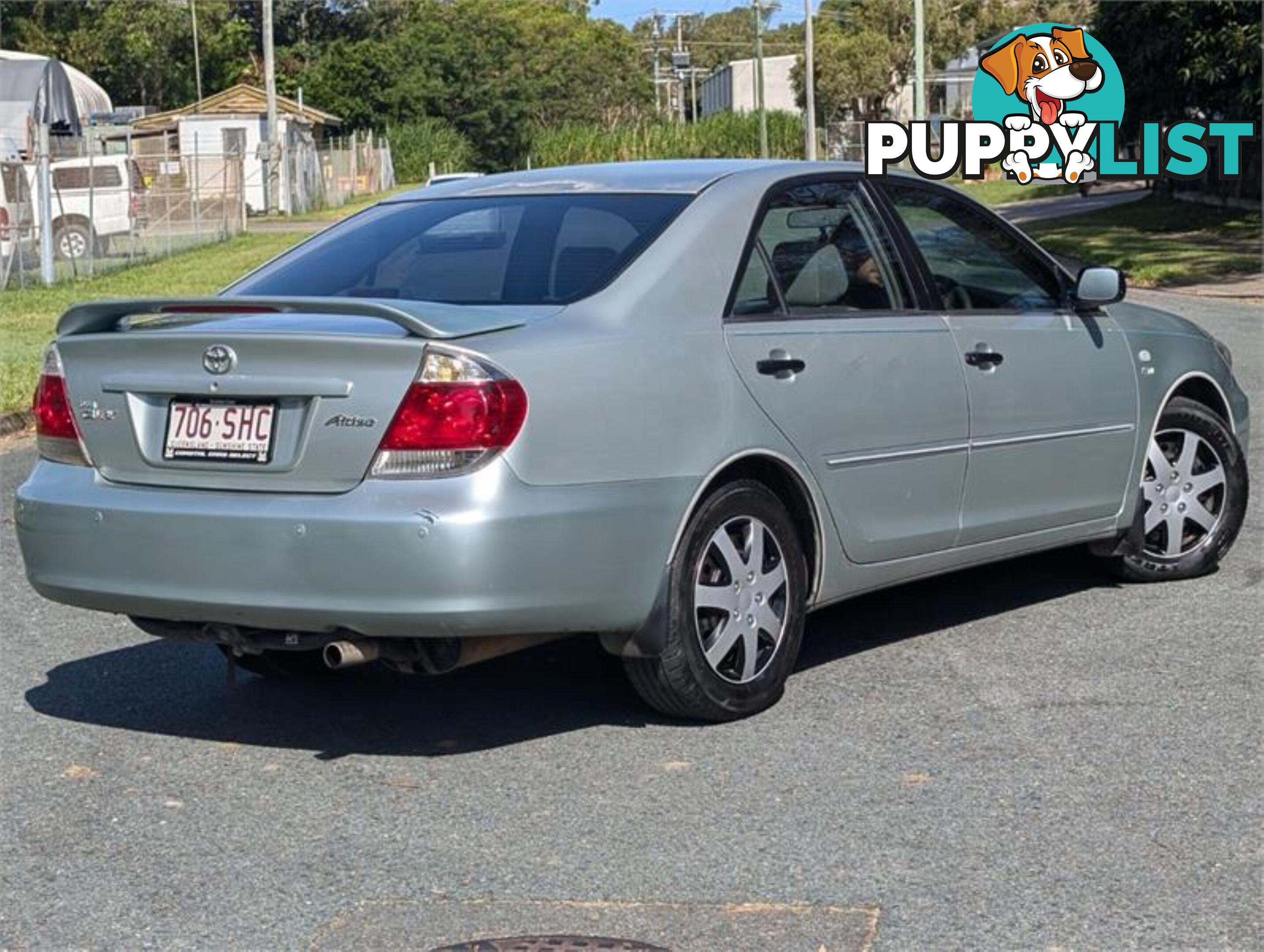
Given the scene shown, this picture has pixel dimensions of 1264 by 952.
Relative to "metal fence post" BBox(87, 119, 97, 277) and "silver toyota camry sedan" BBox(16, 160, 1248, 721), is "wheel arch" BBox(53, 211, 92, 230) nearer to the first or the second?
"metal fence post" BBox(87, 119, 97, 277)

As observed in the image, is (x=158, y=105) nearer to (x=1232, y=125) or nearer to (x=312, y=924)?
(x=1232, y=125)

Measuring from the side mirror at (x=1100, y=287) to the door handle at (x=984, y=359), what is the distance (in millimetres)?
521

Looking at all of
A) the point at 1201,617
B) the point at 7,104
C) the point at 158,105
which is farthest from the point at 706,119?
the point at 1201,617

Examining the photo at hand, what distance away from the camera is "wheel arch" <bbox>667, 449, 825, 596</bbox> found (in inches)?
227

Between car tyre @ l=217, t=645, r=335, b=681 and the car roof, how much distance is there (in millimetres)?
1524

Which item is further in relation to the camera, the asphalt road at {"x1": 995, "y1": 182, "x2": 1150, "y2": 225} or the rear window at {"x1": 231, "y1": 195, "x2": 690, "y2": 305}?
the asphalt road at {"x1": 995, "y1": 182, "x2": 1150, "y2": 225}

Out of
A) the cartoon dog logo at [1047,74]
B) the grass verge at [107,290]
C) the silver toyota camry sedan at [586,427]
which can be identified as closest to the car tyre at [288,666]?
the silver toyota camry sedan at [586,427]

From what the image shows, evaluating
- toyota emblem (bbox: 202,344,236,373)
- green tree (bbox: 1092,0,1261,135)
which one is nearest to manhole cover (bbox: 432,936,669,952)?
toyota emblem (bbox: 202,344,236,373)

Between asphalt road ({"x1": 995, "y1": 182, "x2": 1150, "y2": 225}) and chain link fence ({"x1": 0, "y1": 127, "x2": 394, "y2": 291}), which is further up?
chain link fence ({"x1": 0, "y1": 127, "x2": 394, "y2": 291})

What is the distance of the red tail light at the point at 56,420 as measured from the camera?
19.1 feet

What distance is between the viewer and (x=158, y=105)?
3541 inches

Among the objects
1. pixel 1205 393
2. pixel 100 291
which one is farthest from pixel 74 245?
pixel 1205 393

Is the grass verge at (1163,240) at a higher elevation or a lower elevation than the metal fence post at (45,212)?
lower

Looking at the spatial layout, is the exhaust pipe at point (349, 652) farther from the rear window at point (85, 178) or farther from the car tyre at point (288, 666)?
the rear window at point (85, 178)
